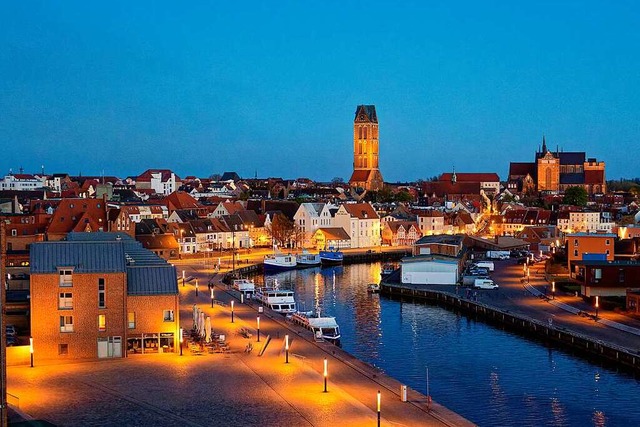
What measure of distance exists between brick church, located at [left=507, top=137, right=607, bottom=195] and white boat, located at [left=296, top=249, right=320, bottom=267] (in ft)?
306

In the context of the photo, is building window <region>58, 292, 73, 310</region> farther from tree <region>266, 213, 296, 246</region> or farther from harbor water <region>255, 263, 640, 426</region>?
tree <region>266, 213, 296, 246</region>

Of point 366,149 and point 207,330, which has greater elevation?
point 366,149

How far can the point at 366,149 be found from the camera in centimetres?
15838

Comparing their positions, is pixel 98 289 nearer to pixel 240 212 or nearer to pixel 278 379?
pixel 278 379

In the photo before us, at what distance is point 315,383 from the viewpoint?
2525 cm

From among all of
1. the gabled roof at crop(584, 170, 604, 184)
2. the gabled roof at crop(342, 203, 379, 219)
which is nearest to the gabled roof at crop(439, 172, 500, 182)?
the gabled roof at crop(584, 170, 604, 184)

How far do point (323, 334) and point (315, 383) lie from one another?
433 inches

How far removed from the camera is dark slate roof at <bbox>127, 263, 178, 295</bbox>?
97.9 ft

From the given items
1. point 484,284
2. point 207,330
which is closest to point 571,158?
point 484,284

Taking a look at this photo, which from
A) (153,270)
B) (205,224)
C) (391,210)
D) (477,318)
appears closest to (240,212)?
(205,224)

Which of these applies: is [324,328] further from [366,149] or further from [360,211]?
[366,149]

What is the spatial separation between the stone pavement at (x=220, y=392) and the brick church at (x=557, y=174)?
444 ft

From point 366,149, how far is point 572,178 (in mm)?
41590

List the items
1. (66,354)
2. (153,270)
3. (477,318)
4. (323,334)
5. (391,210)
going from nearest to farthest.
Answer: (66,354), (153,270), (323,334), (477,318), (391,210)
